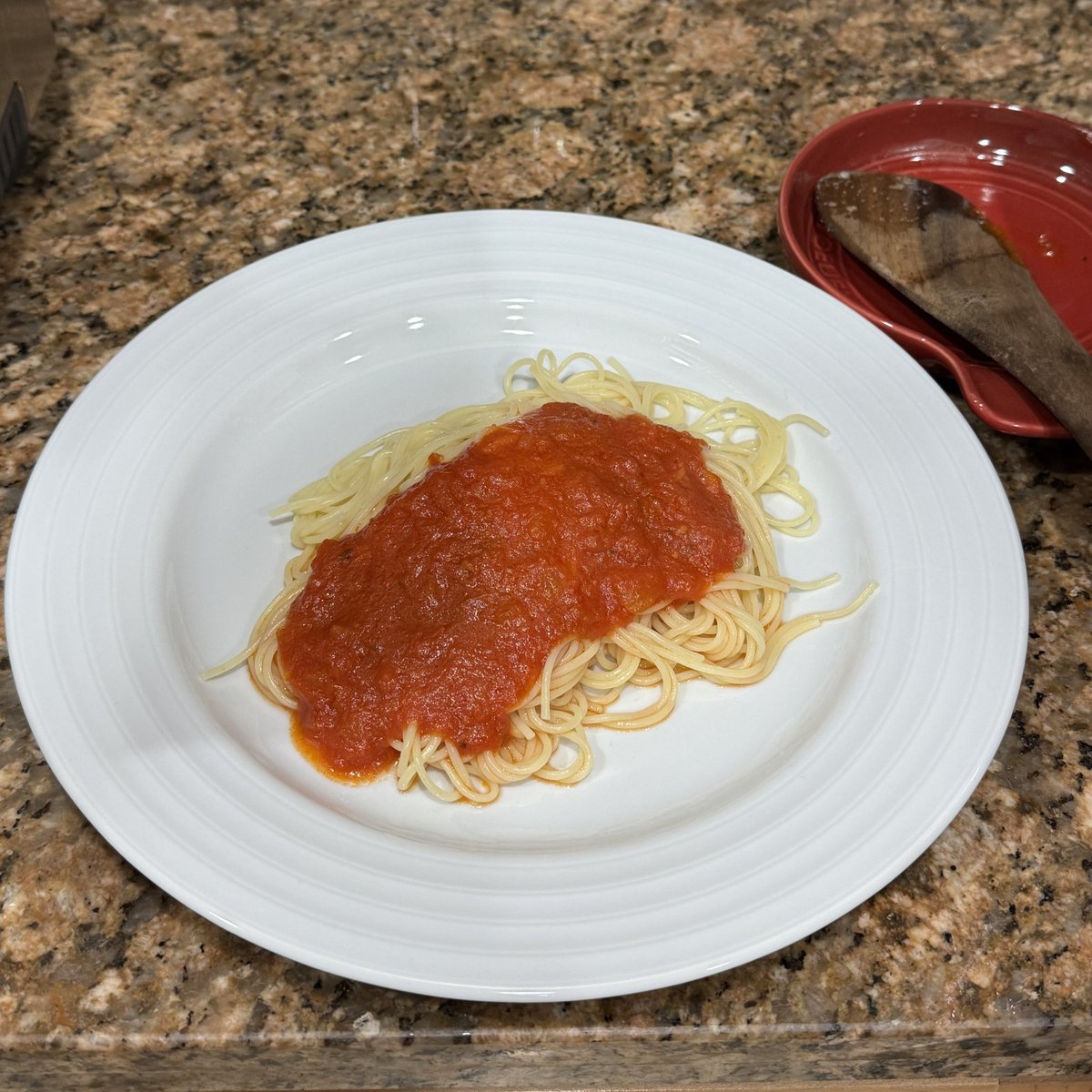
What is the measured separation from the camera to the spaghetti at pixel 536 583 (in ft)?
7.70

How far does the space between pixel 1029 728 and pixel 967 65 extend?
2.81 m

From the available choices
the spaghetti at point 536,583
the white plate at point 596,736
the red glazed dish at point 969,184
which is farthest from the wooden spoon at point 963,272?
the spaghetti at point 536,583

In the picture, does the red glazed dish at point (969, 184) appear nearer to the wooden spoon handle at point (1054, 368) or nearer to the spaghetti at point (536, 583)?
the wooden spoon handle at point (1054, 368)

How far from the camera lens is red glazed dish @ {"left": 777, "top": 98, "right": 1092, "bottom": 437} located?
3.19 metres

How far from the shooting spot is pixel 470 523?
2.53 metres

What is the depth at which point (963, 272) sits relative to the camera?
301 centimetres

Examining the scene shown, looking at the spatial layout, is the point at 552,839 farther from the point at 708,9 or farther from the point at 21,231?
the point at 708,9

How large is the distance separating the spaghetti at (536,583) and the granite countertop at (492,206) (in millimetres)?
494

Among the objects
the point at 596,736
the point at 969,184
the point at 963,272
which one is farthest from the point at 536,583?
the point at 969,184

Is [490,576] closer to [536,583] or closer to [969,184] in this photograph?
[536,583]

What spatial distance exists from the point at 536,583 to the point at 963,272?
1.52 meters

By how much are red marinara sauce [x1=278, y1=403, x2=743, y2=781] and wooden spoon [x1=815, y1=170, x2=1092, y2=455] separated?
81 centimetres

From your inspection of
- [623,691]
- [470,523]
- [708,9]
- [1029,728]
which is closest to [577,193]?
[708,9]

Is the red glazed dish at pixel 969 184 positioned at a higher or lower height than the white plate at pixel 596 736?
higher
